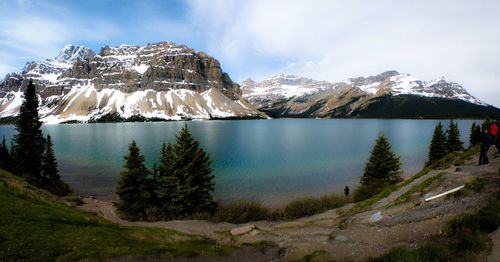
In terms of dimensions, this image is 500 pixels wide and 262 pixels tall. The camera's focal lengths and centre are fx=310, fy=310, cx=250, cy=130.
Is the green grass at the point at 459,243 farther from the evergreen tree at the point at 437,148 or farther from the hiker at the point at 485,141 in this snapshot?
the evergreen tree at the point at 437,148

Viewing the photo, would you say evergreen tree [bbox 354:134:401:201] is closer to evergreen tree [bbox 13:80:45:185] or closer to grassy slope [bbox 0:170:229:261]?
grassy slope [bbox 0:170:229:261]

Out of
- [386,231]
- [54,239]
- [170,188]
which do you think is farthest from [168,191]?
[386,231]

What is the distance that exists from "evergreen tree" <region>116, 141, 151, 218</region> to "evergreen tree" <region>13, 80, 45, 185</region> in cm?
2108

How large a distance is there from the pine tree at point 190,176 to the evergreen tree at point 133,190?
4.08 metres

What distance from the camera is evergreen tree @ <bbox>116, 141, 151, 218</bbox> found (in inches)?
1431

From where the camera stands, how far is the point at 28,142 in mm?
50062

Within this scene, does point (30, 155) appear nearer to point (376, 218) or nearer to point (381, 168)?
point (376, 218)

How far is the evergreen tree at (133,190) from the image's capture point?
36344mm

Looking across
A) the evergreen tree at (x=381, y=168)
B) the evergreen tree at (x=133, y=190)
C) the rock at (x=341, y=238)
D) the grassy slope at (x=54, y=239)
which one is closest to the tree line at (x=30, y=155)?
the evergreen tree at (x=133, y=190)

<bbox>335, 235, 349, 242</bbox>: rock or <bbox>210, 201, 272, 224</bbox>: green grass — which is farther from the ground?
<bbox>335, 235, 349, 242</bbox>: rock

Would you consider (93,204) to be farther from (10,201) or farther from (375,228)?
(375,228)


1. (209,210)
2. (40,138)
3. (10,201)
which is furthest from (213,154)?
(10,201)

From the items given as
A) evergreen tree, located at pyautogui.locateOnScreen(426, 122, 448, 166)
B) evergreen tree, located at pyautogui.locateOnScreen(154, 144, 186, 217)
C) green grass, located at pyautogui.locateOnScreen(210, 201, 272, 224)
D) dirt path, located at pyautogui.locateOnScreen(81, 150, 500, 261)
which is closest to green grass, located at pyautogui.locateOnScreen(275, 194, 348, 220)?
green grass, located at pyautogui.locateOnScreen(210, 201, 272, 224)

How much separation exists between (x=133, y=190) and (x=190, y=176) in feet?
23.1
